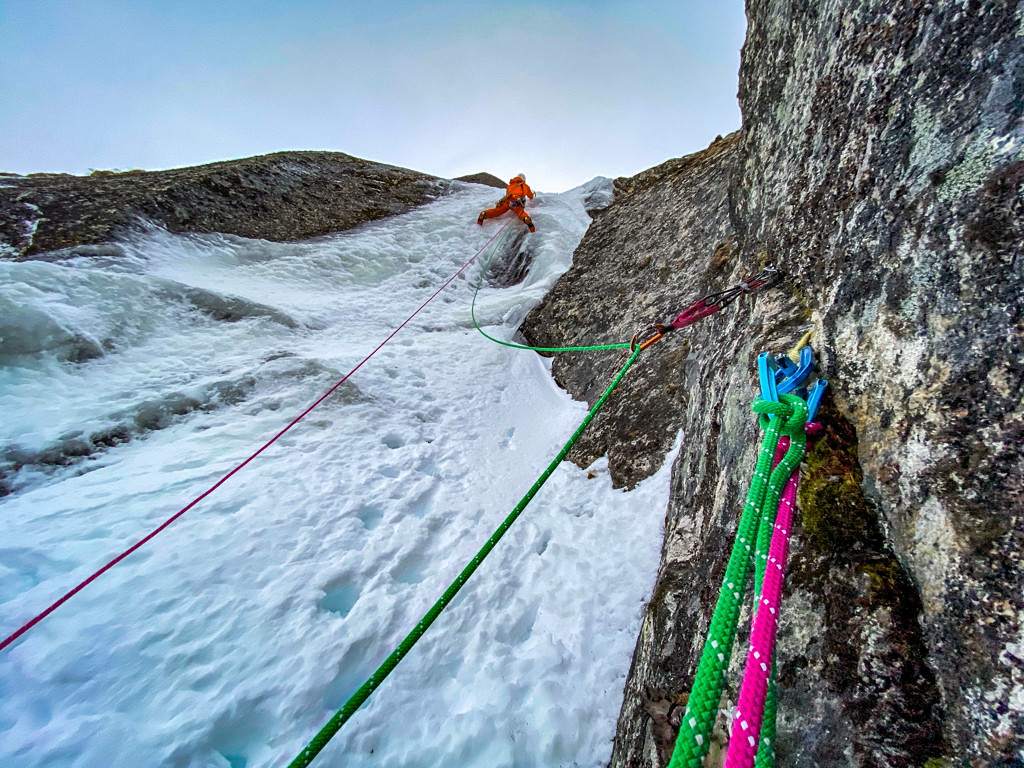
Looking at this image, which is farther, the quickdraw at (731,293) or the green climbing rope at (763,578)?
the quickdraw at (731,293)

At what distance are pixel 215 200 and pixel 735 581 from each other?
429 inches

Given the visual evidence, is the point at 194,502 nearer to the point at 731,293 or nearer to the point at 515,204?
the point at 731,293

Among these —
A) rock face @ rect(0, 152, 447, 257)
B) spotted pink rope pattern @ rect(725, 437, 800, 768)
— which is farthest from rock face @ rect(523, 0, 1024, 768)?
rock face @ rect(0, 152, 447, 257)

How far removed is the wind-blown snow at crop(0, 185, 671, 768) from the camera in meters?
2.16

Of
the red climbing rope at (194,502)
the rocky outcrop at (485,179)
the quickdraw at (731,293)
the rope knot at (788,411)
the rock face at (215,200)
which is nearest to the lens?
the rope knot at (788,411)

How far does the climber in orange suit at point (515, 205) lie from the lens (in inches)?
440

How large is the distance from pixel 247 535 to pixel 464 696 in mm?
1893

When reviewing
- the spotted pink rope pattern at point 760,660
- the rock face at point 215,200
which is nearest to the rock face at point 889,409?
the spotted pink rope pattern at point 760,660

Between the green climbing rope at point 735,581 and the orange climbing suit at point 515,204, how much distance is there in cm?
1015

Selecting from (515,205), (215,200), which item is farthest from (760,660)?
(515,205)

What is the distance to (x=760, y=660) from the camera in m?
1.12

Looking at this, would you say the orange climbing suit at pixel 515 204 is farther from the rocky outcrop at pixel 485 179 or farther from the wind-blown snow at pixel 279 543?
the wind-blown snow at pixel 279 543

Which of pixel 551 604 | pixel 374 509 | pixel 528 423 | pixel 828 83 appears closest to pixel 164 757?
pixel 374 509

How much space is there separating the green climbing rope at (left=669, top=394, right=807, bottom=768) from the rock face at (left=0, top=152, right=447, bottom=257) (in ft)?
29.8
